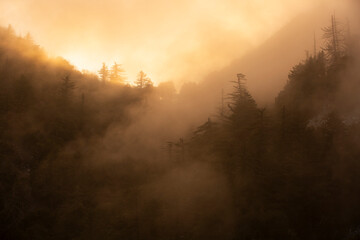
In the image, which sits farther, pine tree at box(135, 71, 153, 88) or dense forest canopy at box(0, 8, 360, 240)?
pine tree at box(135, 71, 153, 88)

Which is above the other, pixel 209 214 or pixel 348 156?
pixel 348 156

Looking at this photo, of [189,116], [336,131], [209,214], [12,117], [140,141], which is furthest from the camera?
[189,116]

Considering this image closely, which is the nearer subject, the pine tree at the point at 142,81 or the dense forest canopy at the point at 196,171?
the dense forest canopy at the point at 196,171

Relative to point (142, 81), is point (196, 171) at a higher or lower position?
lower

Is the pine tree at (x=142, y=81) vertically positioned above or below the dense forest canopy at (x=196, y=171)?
above

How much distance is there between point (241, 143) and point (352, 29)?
63020 millimetres

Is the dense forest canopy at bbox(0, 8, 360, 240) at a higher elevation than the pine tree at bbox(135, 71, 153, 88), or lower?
lower

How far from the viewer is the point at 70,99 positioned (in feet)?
172

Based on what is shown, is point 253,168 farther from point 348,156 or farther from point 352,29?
point 352,29

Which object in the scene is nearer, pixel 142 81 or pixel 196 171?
pixel 196 171

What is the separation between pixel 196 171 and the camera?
4003 cm

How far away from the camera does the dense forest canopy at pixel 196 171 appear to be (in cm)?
3169

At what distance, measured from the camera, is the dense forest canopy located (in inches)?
1248

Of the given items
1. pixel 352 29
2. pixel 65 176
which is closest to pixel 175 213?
pixel 65 176
